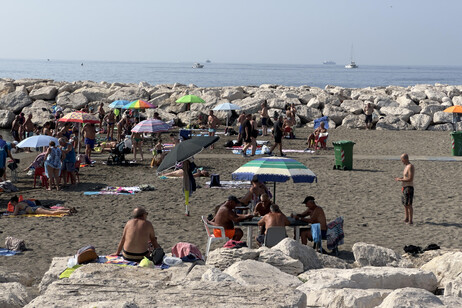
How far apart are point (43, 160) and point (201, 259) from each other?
8020 mm

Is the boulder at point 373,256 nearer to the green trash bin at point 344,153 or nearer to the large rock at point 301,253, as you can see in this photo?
the large rock at point 301,253

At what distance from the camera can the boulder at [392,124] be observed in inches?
1133

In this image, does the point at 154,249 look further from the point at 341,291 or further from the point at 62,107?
the point at 62,107

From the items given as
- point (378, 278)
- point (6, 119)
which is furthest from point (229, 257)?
point (6, 119)

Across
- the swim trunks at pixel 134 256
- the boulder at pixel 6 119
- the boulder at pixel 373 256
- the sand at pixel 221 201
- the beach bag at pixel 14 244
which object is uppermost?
the swim trunks at pixel 134 256

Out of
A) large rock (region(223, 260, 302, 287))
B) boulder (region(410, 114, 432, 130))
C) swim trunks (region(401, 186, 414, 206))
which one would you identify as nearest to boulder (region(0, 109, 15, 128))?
boulder (region(410, 114, 432, 130))

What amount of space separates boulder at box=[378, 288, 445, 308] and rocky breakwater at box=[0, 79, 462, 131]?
76.0 feet

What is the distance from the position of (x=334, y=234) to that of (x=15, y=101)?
1127 inches

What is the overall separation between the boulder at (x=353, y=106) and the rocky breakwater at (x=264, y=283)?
2173 centimetres

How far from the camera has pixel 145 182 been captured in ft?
53.4

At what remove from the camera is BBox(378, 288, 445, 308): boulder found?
6.03 m

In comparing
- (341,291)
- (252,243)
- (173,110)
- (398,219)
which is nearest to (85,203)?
(252,243)

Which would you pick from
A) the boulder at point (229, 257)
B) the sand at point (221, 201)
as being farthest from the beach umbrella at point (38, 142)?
the boulder at point (229, 257)

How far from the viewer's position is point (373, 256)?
9.16 metres
